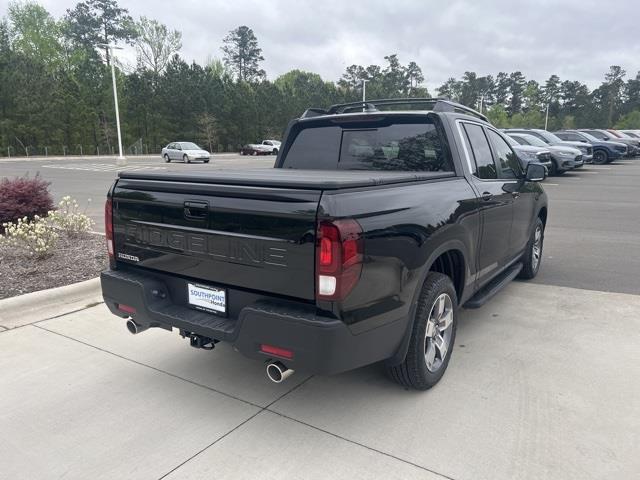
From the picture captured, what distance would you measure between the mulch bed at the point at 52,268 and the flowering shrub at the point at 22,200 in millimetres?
1088

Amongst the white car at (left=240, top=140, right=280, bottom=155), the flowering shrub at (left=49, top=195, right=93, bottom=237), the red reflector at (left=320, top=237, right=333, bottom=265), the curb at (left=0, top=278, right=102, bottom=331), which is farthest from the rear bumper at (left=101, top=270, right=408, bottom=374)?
the white car at (left=240, top=140, right=280, bottom=155)

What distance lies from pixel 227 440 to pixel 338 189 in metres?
1.57

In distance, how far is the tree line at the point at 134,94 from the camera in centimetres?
4762

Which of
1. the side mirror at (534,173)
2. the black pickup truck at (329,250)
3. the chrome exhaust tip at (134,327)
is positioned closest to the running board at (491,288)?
the black pickup truck at (329,250)

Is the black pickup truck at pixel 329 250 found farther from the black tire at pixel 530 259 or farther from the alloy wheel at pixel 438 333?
the black tire at pixel 530 259

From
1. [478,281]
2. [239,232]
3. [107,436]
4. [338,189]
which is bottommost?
[107,436]

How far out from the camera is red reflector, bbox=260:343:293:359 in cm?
256

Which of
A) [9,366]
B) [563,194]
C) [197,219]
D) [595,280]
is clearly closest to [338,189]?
[197,219]

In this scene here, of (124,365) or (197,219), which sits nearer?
(197,219)

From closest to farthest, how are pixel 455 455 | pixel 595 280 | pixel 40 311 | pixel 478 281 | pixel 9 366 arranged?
pixel 455 455
pixel 9 366
pixel 478 281
pixel 40 311
pixel 595 280

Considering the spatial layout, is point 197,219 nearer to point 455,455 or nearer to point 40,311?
point 455,455

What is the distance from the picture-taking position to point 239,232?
2709mm

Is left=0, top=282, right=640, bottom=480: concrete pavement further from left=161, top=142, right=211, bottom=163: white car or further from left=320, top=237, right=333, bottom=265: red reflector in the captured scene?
left=161, top=142, right=211, bottom=163: white car

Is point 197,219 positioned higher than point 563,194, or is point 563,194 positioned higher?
point 197,219
